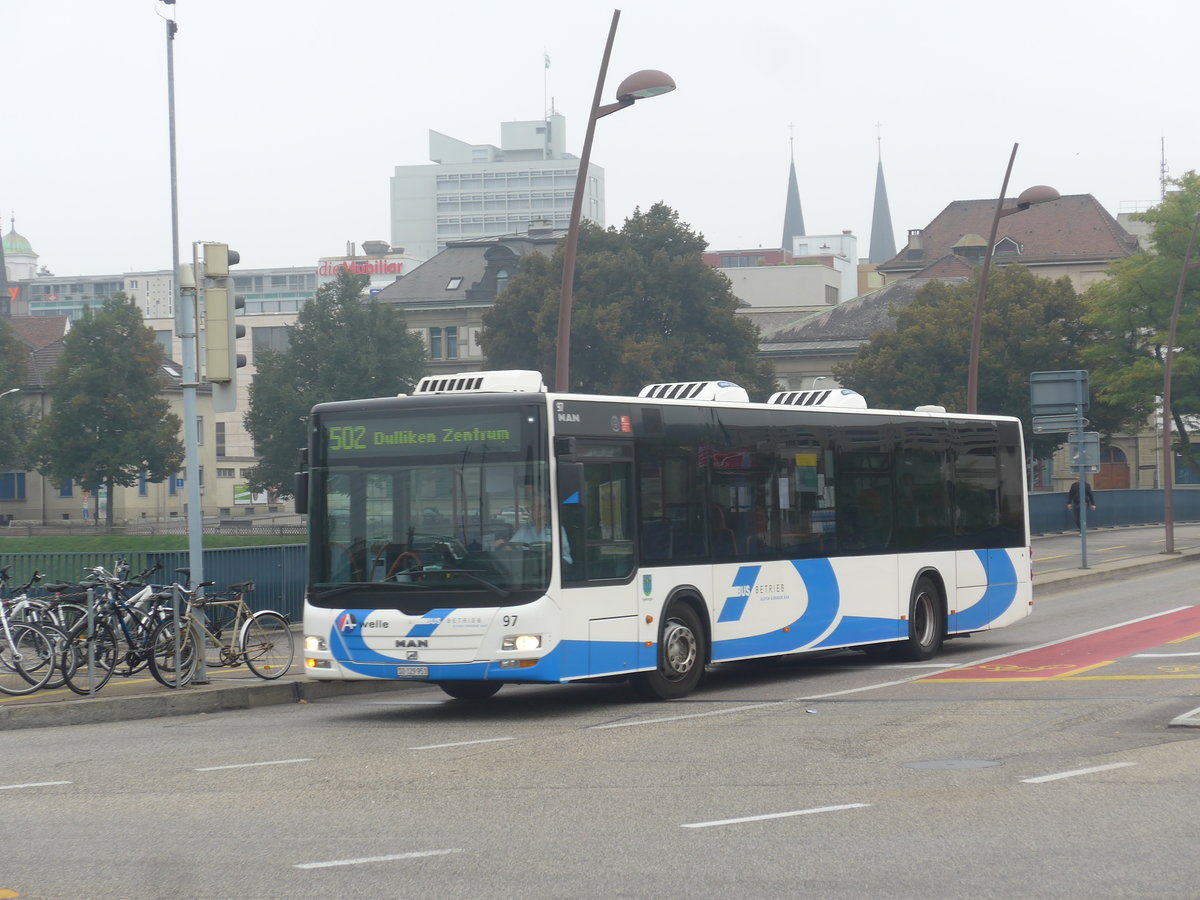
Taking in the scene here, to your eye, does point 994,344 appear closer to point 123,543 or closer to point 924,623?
point 123,543

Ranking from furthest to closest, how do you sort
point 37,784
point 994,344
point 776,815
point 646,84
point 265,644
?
1. point 994,344
2. point 646,84
3. point 265,644
4. point 37,784
5. point 776,815

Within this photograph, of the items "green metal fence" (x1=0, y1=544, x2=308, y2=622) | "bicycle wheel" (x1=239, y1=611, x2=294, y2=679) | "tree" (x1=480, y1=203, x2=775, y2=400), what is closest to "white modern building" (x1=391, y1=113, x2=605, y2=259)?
"tree" (x1=480, y1=203, x2=775, y2=400)

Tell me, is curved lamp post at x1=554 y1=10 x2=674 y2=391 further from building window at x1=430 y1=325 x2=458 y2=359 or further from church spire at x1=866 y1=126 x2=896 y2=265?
church spire at x1=866 y1=126 x2=896 y2=265

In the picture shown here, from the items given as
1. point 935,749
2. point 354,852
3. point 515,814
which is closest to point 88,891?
point 354,852

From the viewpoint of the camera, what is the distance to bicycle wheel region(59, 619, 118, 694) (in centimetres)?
1485

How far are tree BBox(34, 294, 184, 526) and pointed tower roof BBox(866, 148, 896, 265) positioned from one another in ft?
399

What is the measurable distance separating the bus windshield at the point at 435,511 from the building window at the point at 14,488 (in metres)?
84.4

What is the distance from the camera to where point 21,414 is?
83062mm

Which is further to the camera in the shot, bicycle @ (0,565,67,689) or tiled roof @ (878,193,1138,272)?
tiled roof @ (878,193,1138,272)

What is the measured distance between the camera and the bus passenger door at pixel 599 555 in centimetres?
1362

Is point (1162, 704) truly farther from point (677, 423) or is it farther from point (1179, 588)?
point (1179, 588)

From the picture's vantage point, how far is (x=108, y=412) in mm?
77812

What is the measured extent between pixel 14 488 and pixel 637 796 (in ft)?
295

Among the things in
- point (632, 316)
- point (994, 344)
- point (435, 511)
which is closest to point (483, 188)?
point (632, 316)
